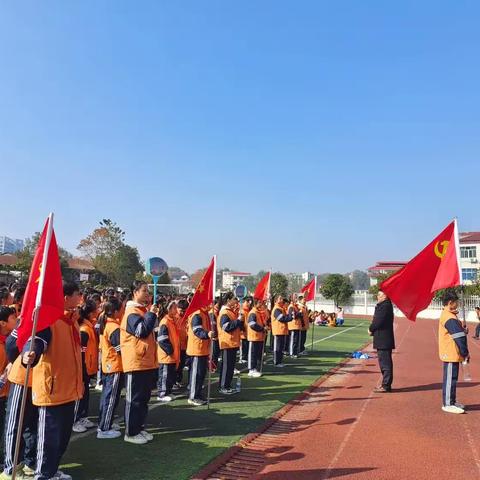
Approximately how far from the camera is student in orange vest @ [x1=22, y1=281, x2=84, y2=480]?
410cm

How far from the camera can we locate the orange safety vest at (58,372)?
4.13 meters

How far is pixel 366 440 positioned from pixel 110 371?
11.4ft

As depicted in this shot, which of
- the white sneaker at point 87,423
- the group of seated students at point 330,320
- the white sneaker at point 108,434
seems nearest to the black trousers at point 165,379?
the white sneaker at point 87,423

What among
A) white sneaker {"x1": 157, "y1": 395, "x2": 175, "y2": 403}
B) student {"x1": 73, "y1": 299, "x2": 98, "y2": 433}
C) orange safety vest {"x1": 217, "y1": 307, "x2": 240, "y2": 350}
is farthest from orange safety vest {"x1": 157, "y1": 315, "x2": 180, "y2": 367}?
student {"x1": 73, "y1": 299, "x2": 98, "y2": 433}

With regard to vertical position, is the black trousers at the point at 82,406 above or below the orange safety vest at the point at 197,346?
below

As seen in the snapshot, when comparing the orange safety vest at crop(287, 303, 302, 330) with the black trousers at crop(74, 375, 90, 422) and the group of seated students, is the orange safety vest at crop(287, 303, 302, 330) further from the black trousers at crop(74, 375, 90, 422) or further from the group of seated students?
the group of seated students

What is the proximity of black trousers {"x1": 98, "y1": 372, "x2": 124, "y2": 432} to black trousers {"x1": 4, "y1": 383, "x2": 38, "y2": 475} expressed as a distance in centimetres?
117

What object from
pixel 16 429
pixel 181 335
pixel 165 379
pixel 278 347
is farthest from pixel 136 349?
pixel 278 347

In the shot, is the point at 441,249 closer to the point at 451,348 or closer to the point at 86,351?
the point at 451,348

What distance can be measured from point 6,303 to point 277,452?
381 cm

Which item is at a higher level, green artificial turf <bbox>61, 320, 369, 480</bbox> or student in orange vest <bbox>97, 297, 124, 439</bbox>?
student in orange vest <bbox>97, 297, 124, 439</bbox>

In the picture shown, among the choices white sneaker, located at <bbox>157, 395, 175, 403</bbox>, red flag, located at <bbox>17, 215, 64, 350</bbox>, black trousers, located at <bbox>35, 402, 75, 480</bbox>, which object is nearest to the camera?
red flag, located at <bbox>17, 215, 64, 350</bbox>

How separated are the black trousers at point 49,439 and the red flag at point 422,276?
5.09 metres

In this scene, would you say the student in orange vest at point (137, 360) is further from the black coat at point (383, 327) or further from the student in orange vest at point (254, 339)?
Answer: the black coat at point (383, 327)
